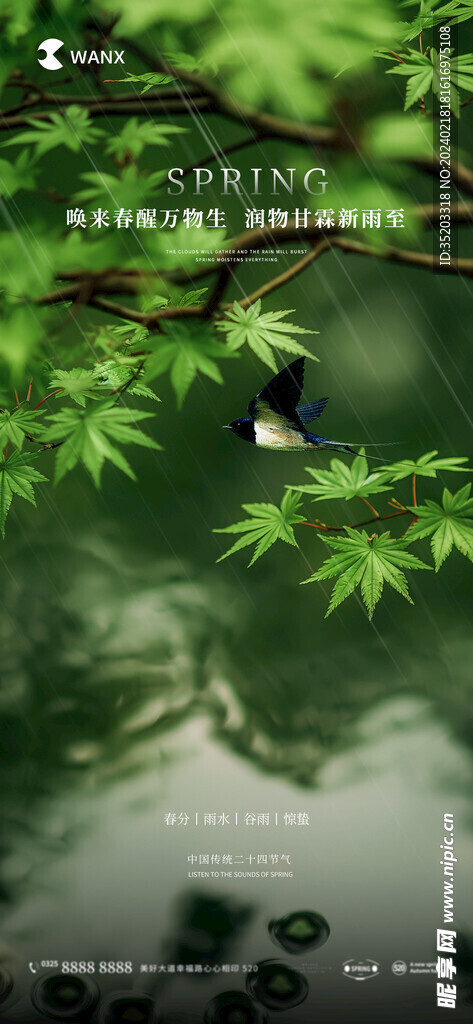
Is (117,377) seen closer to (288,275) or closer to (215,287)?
(215,287)

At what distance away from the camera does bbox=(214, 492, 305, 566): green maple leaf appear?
1769 mm

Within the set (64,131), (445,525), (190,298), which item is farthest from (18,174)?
(445,525)

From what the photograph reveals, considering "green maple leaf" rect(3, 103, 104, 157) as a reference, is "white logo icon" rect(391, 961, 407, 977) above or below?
below

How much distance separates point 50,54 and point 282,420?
96 cm

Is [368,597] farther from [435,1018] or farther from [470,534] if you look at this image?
[435,1018]

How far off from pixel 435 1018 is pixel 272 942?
1.32 ft

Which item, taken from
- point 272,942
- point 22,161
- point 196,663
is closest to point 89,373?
point 22,161

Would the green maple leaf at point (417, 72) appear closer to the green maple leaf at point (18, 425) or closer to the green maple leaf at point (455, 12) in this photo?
the green maple leaf at point (455, 12)

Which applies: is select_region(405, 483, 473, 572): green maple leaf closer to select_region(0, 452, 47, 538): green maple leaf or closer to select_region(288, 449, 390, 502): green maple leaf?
select_region(288, 449, 390, 502): green maple leaf

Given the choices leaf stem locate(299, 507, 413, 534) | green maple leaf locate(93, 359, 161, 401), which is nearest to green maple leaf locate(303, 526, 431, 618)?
leaf stem locate(299, 507, 413, 534)

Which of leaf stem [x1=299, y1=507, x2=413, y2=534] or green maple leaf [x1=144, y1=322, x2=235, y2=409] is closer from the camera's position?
green maple leaf [x1=144, y1=322, x2=235, y2=409]

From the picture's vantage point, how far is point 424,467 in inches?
68.1

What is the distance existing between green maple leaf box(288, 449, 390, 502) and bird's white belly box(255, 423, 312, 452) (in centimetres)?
6

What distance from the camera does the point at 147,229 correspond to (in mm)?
1735
